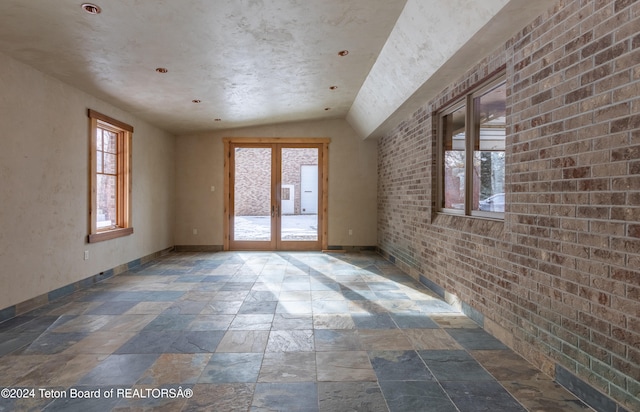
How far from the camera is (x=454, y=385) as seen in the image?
2068 millimetres

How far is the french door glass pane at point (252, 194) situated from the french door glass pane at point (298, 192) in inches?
13.4

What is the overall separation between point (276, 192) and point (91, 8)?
491 centimetres

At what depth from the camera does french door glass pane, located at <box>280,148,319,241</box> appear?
7.22 m

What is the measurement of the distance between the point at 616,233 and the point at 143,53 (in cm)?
410

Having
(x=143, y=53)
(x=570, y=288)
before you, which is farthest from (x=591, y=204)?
(x=143, y=53)

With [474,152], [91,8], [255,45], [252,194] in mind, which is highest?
[255,45]

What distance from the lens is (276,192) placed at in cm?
720

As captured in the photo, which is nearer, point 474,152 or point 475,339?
point 475,339

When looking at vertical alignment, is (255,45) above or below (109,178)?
above

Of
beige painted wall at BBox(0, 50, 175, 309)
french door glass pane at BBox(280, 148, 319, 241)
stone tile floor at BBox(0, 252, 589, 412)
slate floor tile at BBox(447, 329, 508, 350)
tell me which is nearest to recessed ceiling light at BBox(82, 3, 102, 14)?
beige painted wall at BBox(0, 50, 175, 309)

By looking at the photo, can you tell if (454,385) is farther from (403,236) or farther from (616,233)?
(403,236)

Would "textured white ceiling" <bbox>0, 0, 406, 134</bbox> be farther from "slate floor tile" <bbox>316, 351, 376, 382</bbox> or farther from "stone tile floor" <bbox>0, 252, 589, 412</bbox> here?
"slate floor tile" <bbox>316, 351, 376, 382</bbox>

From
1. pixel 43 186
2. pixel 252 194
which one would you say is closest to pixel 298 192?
pixel 252 194

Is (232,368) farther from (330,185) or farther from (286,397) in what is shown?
(330,185)
